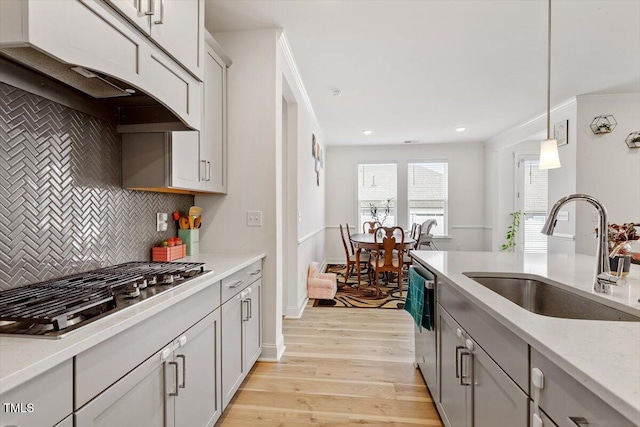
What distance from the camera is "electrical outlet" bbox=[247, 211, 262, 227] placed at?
2.46 metres

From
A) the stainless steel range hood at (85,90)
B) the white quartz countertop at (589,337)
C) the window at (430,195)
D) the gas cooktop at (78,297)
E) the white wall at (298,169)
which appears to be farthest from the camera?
the window at (430,195)

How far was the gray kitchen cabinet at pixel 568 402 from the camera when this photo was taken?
615 mm

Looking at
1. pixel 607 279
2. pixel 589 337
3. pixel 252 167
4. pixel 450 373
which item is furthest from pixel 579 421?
pixel 252 167

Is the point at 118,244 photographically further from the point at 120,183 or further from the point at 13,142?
the point at 13,142

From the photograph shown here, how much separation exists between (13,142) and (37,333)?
0.88 meters

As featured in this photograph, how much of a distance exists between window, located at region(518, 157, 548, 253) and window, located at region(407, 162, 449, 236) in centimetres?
142

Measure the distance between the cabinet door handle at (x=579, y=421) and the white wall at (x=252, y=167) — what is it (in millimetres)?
1985

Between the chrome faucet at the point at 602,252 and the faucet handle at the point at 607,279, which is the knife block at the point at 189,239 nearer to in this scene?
the chrome faucet at the point at 602,252

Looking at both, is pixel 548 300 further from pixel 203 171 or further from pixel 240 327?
pixel 203 171

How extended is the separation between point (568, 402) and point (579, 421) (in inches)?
1.6

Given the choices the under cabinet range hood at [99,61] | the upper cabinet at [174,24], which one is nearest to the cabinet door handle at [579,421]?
the under cabinet range hood at [99,61]

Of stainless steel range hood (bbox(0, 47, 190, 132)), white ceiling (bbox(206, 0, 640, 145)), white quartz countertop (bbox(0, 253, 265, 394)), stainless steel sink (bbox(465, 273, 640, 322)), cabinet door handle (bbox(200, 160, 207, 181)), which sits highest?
white ceiling (bbox(206, 0, 640, 145))

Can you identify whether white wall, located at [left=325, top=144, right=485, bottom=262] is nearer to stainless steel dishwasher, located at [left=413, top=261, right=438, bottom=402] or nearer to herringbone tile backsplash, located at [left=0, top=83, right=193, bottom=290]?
stainless steel dishwasher, located at [left=413, top=261, right=438, bottom=402]

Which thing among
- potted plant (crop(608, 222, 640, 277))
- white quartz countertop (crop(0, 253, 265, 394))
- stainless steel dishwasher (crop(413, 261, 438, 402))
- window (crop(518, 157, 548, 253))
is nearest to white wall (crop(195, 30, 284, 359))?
stainless steel dishwasher (crop(413, 261, 438, 402))
